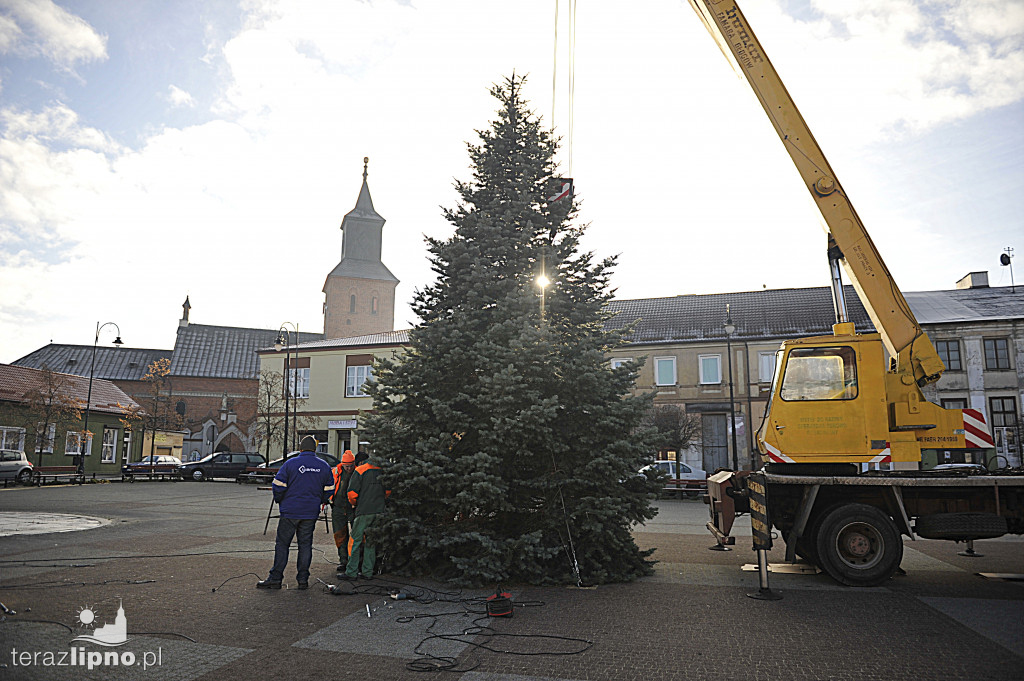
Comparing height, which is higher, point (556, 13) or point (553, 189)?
point (556, 13)

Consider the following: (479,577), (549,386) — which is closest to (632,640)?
(479,577)

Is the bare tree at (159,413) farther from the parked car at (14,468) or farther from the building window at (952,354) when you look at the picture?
the building window at (952,354)

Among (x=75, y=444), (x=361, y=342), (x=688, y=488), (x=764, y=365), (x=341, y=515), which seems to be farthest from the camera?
(x=361, y=342)

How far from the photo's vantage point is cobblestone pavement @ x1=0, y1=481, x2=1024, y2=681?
5.57 meters

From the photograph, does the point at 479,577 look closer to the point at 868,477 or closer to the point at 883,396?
the point at 868,477

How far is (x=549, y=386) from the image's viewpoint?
9.75 meters

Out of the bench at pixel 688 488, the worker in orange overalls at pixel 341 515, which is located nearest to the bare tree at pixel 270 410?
the bench at pixel 688 488

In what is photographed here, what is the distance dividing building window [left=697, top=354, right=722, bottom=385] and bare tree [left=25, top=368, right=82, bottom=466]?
1401 inches

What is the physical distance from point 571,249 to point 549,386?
97.6 inches

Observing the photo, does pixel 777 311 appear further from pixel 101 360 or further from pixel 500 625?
pixel 101 360

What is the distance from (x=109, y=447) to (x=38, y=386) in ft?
27.6

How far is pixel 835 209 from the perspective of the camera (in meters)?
10.1

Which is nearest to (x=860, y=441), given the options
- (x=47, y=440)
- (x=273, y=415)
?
(x=47, y=440)

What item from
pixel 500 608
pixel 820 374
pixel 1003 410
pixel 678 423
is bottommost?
pixel 500 608
